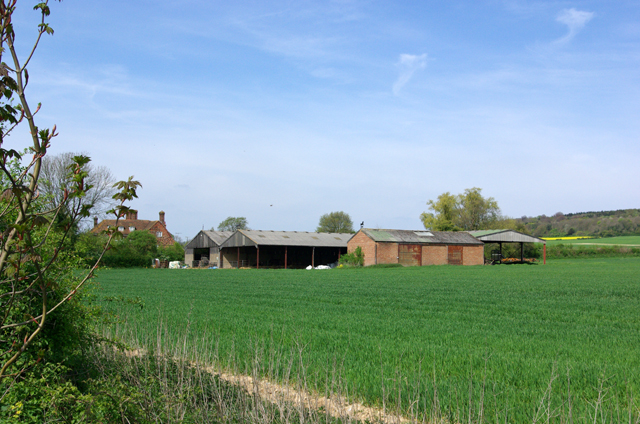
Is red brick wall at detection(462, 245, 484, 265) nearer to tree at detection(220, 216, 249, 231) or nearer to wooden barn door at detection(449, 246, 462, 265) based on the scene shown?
wooden barn door at detection(449, 246, 462, 265)

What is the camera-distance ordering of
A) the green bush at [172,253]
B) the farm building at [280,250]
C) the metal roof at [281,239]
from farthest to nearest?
1. the green bush at [172,253]
2. the farm building at [280,250]
3. the metal roof at [281,239]

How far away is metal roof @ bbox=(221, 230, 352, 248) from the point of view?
51.4 meters

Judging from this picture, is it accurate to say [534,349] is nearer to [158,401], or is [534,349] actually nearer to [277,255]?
[158,401]

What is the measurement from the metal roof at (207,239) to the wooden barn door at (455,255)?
2802 centimetres

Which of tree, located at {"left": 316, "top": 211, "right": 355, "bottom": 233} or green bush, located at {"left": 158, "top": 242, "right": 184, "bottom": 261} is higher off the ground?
tree, located at {"left": 316, "top": 211, "right": 355, "bottom": 233}

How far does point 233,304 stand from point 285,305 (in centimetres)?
181

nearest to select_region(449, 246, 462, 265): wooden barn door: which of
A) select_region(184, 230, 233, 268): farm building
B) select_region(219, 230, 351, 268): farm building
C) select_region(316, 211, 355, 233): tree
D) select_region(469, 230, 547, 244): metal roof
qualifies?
select_region(469, 230, 547, 244): metal roof

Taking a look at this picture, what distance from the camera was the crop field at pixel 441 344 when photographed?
5223 mm

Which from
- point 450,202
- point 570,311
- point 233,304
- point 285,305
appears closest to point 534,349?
point 570,311

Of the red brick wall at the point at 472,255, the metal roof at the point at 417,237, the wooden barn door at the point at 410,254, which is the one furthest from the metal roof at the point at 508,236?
the wooden barn door at the point at 410,254

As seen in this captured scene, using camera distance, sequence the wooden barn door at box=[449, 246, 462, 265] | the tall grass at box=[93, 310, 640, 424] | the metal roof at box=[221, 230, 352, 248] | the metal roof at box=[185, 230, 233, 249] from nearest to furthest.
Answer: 1. the tall grass at box=[93, 310, 640, 424]
2. the metal roof at box=[221, 230, 352, 248]
3. the wooden barn door at box=[449, 246, 462, 265]
4. the metal roof at box=[185, 230, 233, 249]

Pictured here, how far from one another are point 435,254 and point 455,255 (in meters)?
2.84

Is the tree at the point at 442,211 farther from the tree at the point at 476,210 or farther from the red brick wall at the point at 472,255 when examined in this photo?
the red brick wall at the point at 472,255

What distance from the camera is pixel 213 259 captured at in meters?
59.9
